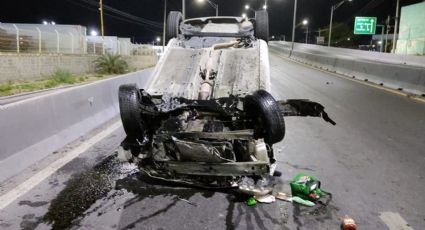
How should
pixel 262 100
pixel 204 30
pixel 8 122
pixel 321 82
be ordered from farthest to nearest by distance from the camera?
1. pixel 321 82
2. pixel 204 30
3. pixel 8 122
4. pixel 262 100

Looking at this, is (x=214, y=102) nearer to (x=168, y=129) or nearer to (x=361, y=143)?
(x=168, y=129)

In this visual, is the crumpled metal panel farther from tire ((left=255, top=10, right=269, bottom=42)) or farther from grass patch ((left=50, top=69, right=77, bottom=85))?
grass patch ((left=50, top=69, right=77, bottom=85))

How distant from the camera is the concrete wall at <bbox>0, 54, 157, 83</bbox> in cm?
1706

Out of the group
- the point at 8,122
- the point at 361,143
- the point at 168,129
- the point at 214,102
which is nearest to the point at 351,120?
the point at 361,143

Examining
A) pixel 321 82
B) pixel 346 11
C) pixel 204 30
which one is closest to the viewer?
pixel 204 30

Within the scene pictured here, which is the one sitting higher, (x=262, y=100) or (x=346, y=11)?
(x=346, y=11)

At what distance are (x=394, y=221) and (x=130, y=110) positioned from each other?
125 inches

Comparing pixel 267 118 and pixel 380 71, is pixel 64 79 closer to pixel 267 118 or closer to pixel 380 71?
pixel 380 71

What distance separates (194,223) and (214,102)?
197 centimetres

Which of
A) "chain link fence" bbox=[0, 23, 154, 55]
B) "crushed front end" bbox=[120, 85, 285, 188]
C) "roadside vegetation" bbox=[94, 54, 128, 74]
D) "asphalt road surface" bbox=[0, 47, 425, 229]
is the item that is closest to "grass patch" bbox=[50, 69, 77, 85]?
"chain link fence" bbox=[0, 23, 154, 55]

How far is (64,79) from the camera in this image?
18453mm

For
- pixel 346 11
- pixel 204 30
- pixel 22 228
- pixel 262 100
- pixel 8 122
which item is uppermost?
pixel 346 11

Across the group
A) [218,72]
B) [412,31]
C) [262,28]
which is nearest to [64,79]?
[262,28]

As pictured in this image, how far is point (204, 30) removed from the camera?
8695 millimetres
